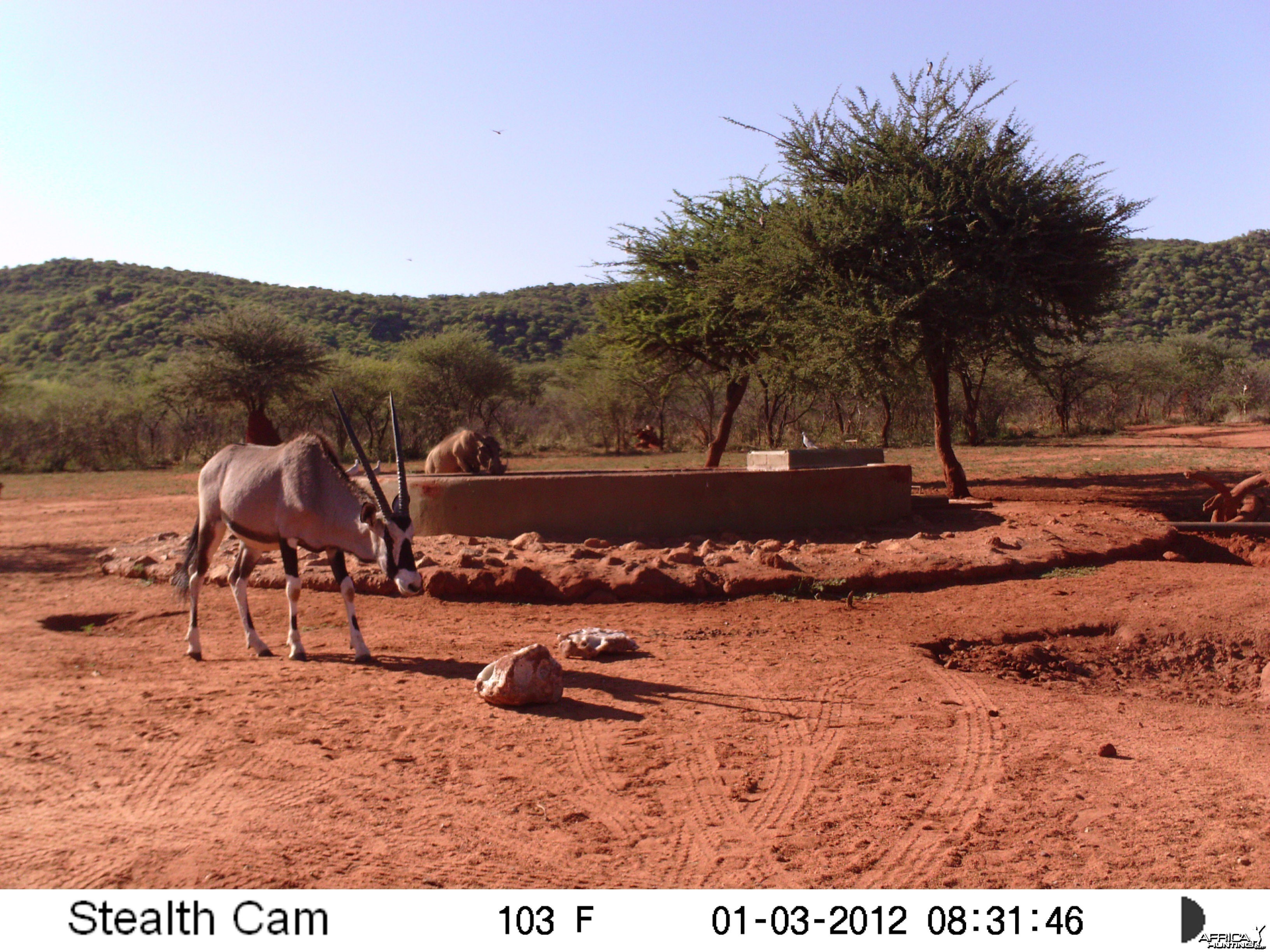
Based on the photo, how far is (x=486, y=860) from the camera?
3562 mm

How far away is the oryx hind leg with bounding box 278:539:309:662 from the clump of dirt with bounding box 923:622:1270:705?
441 centimetres

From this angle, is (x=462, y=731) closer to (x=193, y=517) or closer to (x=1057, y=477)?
(x=193, y=517)

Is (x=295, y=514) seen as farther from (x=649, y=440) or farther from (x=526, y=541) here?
(x=649, y=440)

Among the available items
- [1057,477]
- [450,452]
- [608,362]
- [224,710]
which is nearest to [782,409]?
[608,362]

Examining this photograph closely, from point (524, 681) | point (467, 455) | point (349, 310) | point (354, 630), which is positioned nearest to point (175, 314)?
point (349, 310)

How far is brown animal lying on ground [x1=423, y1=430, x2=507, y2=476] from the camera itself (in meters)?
15.4

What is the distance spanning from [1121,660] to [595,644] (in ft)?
12.2

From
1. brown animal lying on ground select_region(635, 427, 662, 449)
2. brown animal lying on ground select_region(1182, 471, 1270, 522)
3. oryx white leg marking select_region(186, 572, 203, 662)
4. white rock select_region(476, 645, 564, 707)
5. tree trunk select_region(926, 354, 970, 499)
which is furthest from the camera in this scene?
brown animal lying on ground select_region(635, 427, 662, 449)

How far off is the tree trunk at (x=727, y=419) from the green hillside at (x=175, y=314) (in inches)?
1266

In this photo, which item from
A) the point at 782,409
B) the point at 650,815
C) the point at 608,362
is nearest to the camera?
the point at 650,815

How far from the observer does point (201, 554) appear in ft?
23.7

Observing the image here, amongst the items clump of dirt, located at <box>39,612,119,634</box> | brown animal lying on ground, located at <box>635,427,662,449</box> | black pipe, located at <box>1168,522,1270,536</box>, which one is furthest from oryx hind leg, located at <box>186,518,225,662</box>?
brown animal lying on ground, located at <box>635,427,662,449</box>

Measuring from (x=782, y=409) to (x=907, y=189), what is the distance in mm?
22437

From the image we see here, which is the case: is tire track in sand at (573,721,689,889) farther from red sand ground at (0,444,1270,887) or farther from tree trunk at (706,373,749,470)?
tree trunk at (706,373,749,470)
